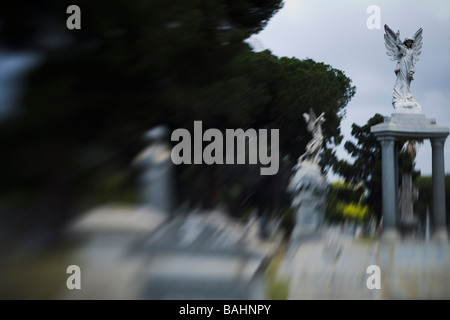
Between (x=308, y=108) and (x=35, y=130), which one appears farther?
(x=308, y=108)

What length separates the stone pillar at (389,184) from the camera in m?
4.90

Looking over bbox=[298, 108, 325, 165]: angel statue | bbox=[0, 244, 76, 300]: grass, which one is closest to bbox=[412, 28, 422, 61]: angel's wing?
bbox=[298, 108, 325, 165]: angel statue

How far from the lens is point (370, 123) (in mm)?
5367

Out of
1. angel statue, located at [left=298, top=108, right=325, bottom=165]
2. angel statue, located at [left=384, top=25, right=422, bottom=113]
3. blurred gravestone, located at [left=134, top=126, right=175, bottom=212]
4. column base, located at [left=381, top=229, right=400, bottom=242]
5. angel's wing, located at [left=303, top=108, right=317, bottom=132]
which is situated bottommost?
Answer: column base, located at [left=381, top=229, right=400, bottom=242]

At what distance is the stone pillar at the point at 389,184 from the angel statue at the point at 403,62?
41cm

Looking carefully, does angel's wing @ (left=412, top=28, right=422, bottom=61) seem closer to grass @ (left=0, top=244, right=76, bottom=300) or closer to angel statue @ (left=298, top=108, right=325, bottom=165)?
angel statue @ (left=298, top=108, right=325, bottom=165)

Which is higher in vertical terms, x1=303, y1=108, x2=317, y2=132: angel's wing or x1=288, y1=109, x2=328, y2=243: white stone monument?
x1=303, y1=108, x2=317, y2=132: angel's wing

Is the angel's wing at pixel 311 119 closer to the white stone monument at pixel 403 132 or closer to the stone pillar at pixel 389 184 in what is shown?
the white stone monument at pixel 403 132

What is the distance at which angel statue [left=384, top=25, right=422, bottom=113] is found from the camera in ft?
16.6

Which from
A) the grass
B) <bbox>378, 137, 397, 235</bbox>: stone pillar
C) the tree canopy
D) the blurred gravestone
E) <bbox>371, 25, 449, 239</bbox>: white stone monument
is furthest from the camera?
<bbox>371, 25, 449, 239</bbox>: white stone monument

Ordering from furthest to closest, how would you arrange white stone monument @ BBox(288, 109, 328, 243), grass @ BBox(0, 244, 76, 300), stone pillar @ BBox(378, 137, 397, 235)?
1. stone pillar @ BBox(378, 137, 397, 235)
2. white stone monument @ BBox(288, 109, 328, 243)
3. grass @ BBox(0, 244, 76, 300)
